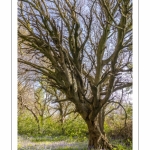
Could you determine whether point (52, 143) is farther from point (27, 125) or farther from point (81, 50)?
point (81, 50)

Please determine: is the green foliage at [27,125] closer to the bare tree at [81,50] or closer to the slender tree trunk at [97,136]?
the bare tree at [81,50]

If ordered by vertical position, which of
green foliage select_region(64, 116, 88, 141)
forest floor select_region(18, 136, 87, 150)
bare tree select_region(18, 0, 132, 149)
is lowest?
forest floor select_region(18, 136, 87, 150)

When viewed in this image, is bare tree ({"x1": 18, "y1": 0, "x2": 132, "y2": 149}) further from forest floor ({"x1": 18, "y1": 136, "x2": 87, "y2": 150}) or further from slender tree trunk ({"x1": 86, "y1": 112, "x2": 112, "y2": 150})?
forest floor ({"x1": 18, "y1": 136, "x2": 87, "y2": 150})

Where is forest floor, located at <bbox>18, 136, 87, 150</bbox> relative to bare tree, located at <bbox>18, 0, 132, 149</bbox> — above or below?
below

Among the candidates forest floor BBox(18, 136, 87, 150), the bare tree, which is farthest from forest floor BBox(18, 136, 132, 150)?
the bare tree

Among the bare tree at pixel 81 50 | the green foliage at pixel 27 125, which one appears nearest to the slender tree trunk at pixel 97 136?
the bare tree at pixel 81 50
